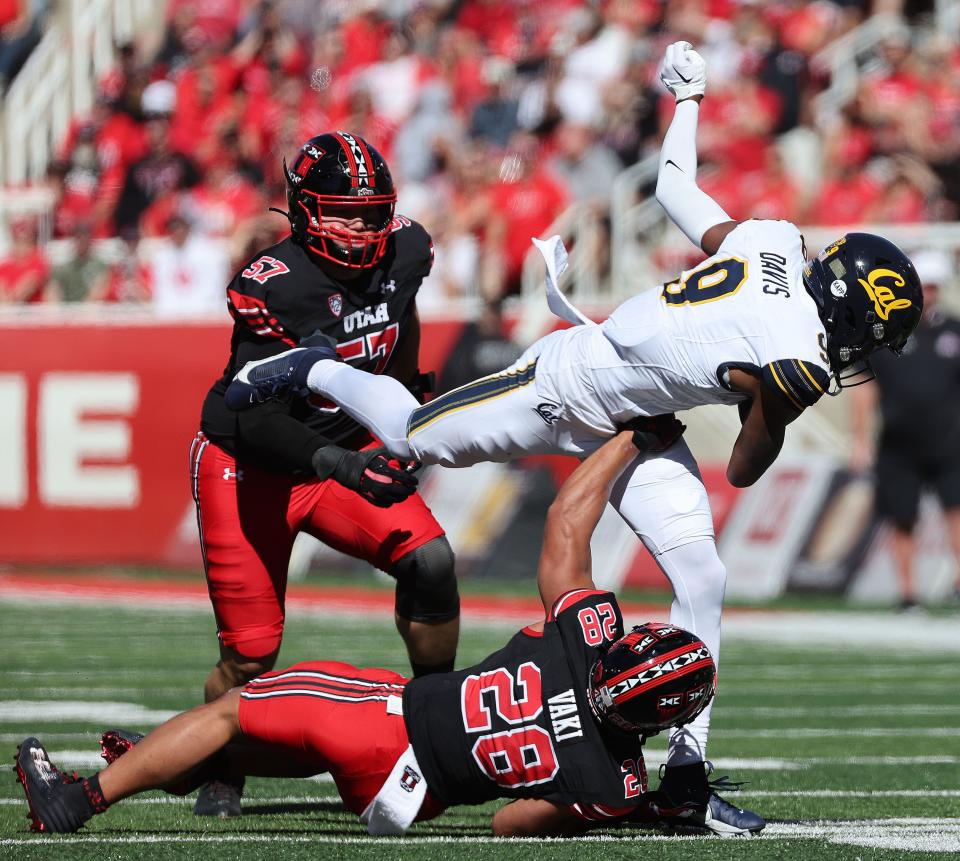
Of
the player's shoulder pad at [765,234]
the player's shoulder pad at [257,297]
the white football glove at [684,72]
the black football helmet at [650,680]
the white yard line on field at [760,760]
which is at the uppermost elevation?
the white football glove at [684,72]

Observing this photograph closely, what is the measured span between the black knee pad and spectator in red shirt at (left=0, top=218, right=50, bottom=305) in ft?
33.8

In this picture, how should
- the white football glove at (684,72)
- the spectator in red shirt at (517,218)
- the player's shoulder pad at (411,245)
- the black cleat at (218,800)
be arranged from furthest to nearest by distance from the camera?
the spectator in red shirt at (517,218), the player's shoulder pad at (411,245), the white football glove at (684,72), the black cleat at (218,800)

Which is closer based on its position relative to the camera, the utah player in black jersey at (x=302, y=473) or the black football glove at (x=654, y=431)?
the black football glove at (x=654, y=431)

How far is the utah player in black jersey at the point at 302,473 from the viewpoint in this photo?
218 inches

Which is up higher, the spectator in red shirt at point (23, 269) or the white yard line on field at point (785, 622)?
the spectator in red shirt at point (23, 269)

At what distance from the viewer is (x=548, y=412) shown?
5.27m

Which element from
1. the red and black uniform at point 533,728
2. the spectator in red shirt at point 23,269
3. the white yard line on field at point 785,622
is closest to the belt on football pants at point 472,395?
the red and black uniform at point 533,728

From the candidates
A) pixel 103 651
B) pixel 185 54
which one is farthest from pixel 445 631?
pixel 185 54

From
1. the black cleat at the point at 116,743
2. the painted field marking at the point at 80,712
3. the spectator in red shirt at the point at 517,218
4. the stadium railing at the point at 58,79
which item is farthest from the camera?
the stadium railing at the point at 58,79

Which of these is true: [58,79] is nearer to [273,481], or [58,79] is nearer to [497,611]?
[497,611]

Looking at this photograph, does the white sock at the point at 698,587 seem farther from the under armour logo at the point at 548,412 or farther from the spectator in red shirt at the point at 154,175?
the spectator in red shirt at the point at 154,175

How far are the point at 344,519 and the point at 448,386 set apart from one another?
7.39 meters

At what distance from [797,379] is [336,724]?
1.45 m

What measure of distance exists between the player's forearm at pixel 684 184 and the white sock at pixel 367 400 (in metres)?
0.98
